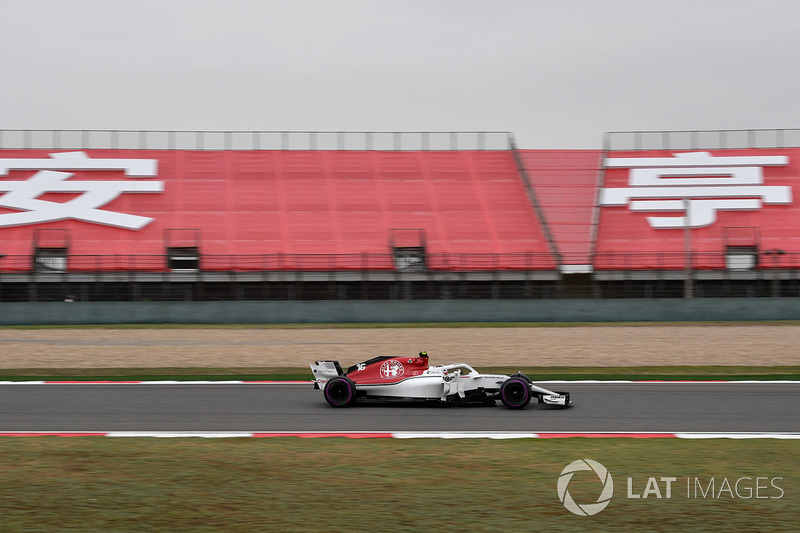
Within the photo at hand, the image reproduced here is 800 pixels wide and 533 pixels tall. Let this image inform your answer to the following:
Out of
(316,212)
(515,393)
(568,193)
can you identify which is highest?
(568,193)

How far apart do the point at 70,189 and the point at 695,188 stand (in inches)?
1199

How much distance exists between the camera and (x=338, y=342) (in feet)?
69.3

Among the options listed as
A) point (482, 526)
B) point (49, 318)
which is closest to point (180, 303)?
point (49, 318)

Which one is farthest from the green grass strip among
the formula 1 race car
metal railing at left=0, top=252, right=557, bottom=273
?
the formula 1 race car

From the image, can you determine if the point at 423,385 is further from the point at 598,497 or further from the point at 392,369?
the point at 598,497

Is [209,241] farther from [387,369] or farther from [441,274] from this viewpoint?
[387,369]

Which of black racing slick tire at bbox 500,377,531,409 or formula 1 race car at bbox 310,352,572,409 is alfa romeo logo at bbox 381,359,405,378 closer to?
formula 1 race car at bbox 310,352,572,409


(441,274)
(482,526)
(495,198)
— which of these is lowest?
(482,526)

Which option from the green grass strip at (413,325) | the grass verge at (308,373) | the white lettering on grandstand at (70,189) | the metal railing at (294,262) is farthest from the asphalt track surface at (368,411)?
the white lettering on grandstand at (70,189)

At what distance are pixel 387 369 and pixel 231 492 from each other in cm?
492

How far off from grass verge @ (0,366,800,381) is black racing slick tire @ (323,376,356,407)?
3.89m

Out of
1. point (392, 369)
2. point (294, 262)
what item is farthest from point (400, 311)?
point (392, 369)

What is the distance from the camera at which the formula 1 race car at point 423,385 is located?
1062 centimetres

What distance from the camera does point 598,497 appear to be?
238 inches
